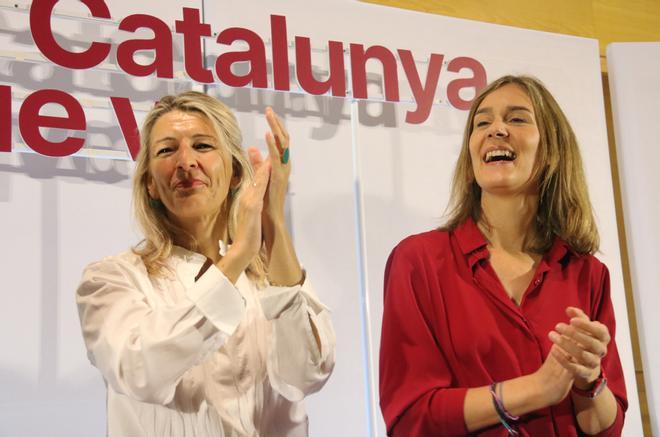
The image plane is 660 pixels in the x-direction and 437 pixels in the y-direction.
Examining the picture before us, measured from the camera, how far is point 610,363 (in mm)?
2650

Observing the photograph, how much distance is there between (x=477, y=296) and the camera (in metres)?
2.58

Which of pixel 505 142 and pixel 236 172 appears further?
pixel 505 142

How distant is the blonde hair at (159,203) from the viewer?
2.44 metres

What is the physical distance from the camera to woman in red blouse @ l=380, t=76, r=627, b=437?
2387 millimetres

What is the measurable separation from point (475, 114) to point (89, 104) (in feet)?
4.13

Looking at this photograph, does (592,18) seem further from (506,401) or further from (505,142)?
(506,401)

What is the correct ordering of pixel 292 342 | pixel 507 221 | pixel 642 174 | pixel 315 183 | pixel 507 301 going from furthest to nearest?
1. pixel 642 174
2. pixel 315 183
3. pixel 507 221
4. pixel 507 301
5. pixel 292 342

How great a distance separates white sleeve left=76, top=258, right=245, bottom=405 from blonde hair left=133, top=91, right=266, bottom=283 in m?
0.26

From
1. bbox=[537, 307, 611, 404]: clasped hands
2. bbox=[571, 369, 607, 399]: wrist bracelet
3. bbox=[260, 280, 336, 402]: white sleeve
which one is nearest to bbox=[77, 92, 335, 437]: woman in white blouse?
bbox=[260, 280, 336, 402]: white sleeve

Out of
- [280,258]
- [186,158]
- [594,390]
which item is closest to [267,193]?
[280,258]

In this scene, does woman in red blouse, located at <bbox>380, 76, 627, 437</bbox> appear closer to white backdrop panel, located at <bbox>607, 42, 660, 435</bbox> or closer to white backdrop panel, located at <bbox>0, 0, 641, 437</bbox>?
white backdrop panel, located at <bbox>0, 0, 641, 437</bbox>

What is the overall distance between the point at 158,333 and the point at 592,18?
9.18 ft

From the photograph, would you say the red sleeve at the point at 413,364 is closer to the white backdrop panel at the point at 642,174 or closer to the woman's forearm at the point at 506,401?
the woman's forearm at the point at 506,401

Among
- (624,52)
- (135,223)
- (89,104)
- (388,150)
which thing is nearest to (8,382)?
(135,223)
